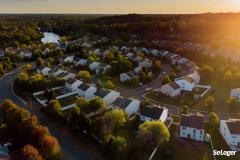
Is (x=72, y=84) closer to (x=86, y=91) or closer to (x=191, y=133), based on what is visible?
(x=86, y=91)

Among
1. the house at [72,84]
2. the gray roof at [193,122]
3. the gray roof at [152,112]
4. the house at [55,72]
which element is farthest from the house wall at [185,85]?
the house at [55,72]

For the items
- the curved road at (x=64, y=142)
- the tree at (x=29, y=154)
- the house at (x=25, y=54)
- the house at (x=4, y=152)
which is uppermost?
the tree at (x=29, y=154)

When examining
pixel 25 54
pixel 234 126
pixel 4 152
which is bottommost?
pixel 4 152

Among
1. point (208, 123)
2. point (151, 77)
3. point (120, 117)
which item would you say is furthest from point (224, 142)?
point (151, 77)

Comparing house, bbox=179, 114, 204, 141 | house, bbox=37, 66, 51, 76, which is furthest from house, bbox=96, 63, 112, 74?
house, bbox=179, 114, 204, 141

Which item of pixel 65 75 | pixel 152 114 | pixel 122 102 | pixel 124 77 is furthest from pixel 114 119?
pixel 65 75

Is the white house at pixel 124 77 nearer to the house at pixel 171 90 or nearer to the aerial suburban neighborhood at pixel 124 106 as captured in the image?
the aerial suburban neighborhood at pixel 124 106

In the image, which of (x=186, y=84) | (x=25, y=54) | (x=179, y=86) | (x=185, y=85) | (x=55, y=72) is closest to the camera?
(x=179, y=86)
